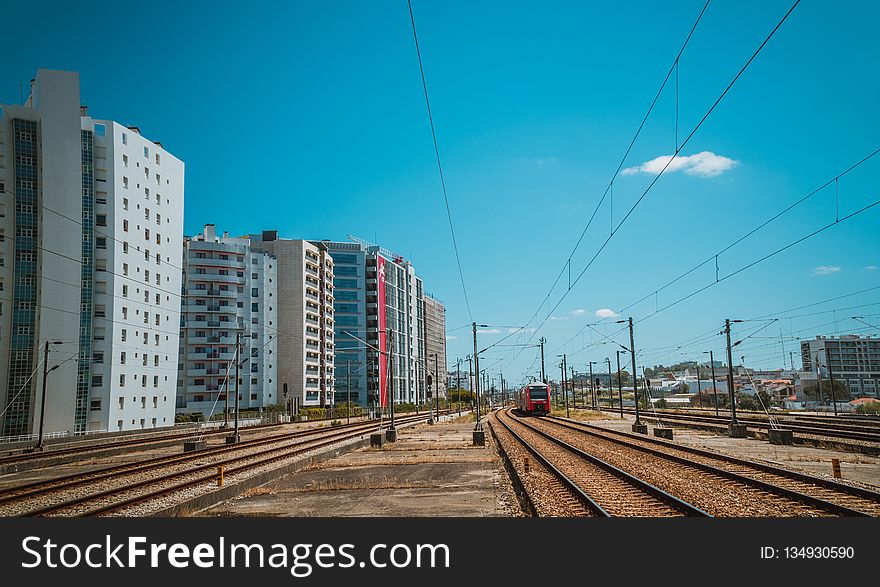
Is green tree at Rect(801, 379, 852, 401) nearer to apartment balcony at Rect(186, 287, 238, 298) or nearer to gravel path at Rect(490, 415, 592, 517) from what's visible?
apartment balcony at Rect(186, 287, 238, 298)

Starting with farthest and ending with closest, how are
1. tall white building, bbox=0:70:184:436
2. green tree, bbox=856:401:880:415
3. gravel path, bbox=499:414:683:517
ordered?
1. green tree, bbox=856:401:880:415
2. tall white building, bbox=0:70:184:436
3. gravel path, bbox=499:414:683:517

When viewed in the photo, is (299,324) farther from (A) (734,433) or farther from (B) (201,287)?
(A) (734,433)

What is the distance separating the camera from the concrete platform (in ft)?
49.0

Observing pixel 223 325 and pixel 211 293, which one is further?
pixel 211 293

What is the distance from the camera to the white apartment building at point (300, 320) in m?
110

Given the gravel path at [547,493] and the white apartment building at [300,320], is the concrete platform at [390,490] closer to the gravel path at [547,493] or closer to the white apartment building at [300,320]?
the gravel path at [547,493]

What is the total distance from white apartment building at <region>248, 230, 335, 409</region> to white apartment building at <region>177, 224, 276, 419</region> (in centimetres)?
256

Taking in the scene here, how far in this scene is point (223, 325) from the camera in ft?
325

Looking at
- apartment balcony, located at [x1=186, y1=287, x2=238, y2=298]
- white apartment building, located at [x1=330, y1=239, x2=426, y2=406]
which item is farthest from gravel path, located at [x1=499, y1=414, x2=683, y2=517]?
white apartment building, located at [x1=330, y1=239, x2=426, y2=406]

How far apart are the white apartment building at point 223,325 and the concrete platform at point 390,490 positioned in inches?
2811

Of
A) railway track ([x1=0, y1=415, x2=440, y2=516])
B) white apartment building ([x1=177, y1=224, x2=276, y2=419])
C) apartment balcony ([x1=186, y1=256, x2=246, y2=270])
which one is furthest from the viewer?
apartment balcony ([x1=186, y1=256, x2=246, y2=270])

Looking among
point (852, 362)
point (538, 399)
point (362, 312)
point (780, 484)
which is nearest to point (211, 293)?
point (362, 312)

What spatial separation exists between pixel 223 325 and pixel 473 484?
86.9 meters

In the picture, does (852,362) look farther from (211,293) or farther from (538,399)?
(211,293)
